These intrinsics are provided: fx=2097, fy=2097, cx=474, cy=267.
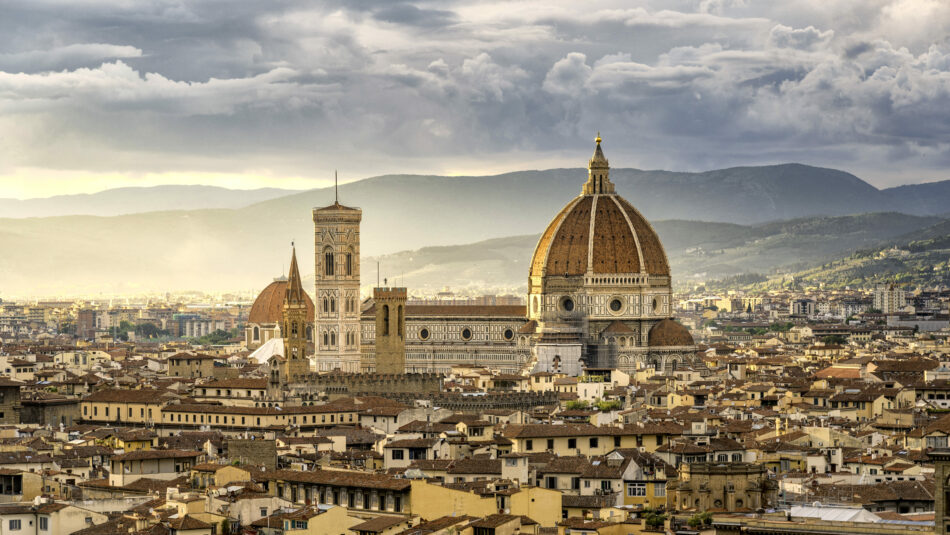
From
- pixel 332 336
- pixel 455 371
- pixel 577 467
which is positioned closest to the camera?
pixel 577 467

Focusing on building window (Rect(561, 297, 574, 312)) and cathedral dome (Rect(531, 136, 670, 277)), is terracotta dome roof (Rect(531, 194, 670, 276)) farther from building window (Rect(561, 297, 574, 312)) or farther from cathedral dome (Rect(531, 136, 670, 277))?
building window (Rect(561, 297, 574, 312))

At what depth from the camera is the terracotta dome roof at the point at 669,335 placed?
5025 inches

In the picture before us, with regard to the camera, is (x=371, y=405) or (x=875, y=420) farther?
(x=371, y=405)

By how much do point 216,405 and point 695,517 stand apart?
44842 mm

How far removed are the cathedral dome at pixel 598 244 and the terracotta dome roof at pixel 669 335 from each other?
194 inches

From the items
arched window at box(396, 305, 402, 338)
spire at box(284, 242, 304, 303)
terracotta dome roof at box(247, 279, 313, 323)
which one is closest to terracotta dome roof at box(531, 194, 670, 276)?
arched window at box(396, 305, 402, 338)

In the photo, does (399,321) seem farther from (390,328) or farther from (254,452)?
(254,452)

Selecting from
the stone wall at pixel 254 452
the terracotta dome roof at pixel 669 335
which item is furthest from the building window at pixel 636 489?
the terracotta dome roof at pixel 669 335

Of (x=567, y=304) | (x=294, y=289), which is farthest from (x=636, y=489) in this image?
(x=567, y=304)

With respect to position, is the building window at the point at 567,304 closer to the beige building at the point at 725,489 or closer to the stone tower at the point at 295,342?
the stone tower at the point at 295,342

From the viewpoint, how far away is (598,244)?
133 metres

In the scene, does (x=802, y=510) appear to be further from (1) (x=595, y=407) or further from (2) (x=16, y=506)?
(1) (x=595, y=407)

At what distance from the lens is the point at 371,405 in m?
82.2

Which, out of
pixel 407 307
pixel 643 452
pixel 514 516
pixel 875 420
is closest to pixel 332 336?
pixel 407 307
